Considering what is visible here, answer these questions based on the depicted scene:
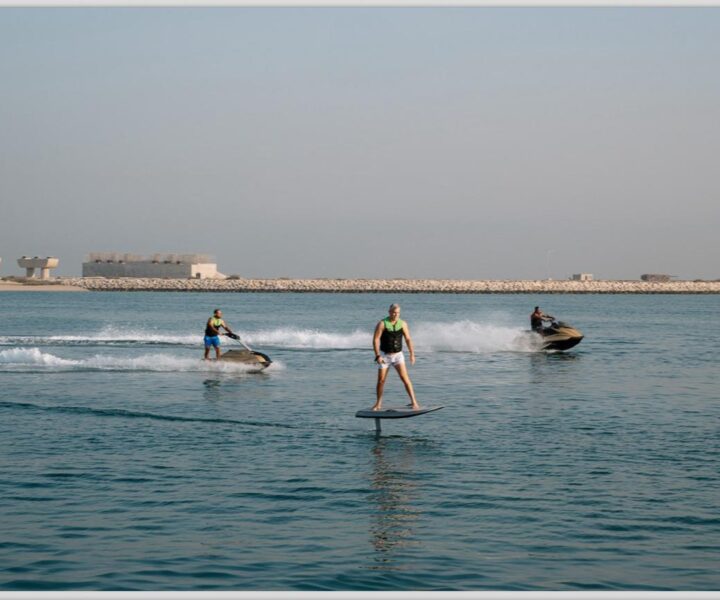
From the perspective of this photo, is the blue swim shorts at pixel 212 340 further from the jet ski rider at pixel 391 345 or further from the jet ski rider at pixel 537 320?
the jet ski rider at pixel 537 320

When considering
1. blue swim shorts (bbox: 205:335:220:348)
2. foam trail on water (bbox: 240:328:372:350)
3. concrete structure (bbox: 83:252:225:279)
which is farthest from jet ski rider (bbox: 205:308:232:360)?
concrete structure (bbox: 83:252:225:279)

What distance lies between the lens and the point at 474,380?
30.0 m

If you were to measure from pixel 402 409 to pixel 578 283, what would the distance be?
168 meters

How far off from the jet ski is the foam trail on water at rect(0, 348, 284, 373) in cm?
1202

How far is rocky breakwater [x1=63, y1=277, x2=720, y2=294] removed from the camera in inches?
7003

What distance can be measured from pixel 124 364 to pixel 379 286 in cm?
15321

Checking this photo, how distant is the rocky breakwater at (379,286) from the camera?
584 ft

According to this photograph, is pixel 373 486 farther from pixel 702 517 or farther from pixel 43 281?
pixel 43 281

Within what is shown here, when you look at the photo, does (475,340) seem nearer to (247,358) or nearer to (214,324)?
(247,358)

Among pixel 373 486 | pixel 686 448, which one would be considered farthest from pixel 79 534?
pixel 686 448

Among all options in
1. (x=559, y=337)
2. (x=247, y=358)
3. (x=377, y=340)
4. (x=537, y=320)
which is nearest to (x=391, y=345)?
(x=377, y=340)

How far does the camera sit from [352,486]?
46.4ft

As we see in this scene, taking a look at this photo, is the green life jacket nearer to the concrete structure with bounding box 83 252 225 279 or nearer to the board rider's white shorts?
the board rider's white shorts

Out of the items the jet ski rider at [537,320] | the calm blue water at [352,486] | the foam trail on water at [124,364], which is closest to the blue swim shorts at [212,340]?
the foam trail on water at [124,364]
